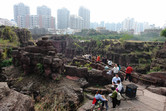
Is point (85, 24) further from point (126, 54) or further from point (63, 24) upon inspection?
point (126, 54)

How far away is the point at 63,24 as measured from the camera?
140250mm

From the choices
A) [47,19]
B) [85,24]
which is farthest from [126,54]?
[85,24]

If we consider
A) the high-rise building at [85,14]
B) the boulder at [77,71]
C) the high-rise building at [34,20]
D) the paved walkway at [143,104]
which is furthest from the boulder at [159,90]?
the high-rise building at [85,14]

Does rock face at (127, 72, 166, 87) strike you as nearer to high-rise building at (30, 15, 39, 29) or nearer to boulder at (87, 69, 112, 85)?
boulder at (87, 69, 112, 85)

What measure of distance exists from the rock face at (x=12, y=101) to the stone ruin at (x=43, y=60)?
6415 millimetres

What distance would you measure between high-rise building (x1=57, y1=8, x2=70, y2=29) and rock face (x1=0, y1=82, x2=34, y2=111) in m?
144

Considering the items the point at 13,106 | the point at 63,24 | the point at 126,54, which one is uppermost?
the point at 63,24

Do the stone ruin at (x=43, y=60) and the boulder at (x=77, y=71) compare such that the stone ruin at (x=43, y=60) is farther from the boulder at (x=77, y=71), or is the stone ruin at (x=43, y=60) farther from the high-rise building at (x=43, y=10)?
the high-rise building at (x=43, y=10)

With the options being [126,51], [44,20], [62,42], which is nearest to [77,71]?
[126,51]

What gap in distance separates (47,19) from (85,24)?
4811 centimetres

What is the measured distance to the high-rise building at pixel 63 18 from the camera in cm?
13838

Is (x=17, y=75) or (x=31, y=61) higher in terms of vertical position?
(x=31, y=61)

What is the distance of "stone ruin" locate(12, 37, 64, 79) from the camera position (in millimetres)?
9422

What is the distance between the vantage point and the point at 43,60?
9625mm
